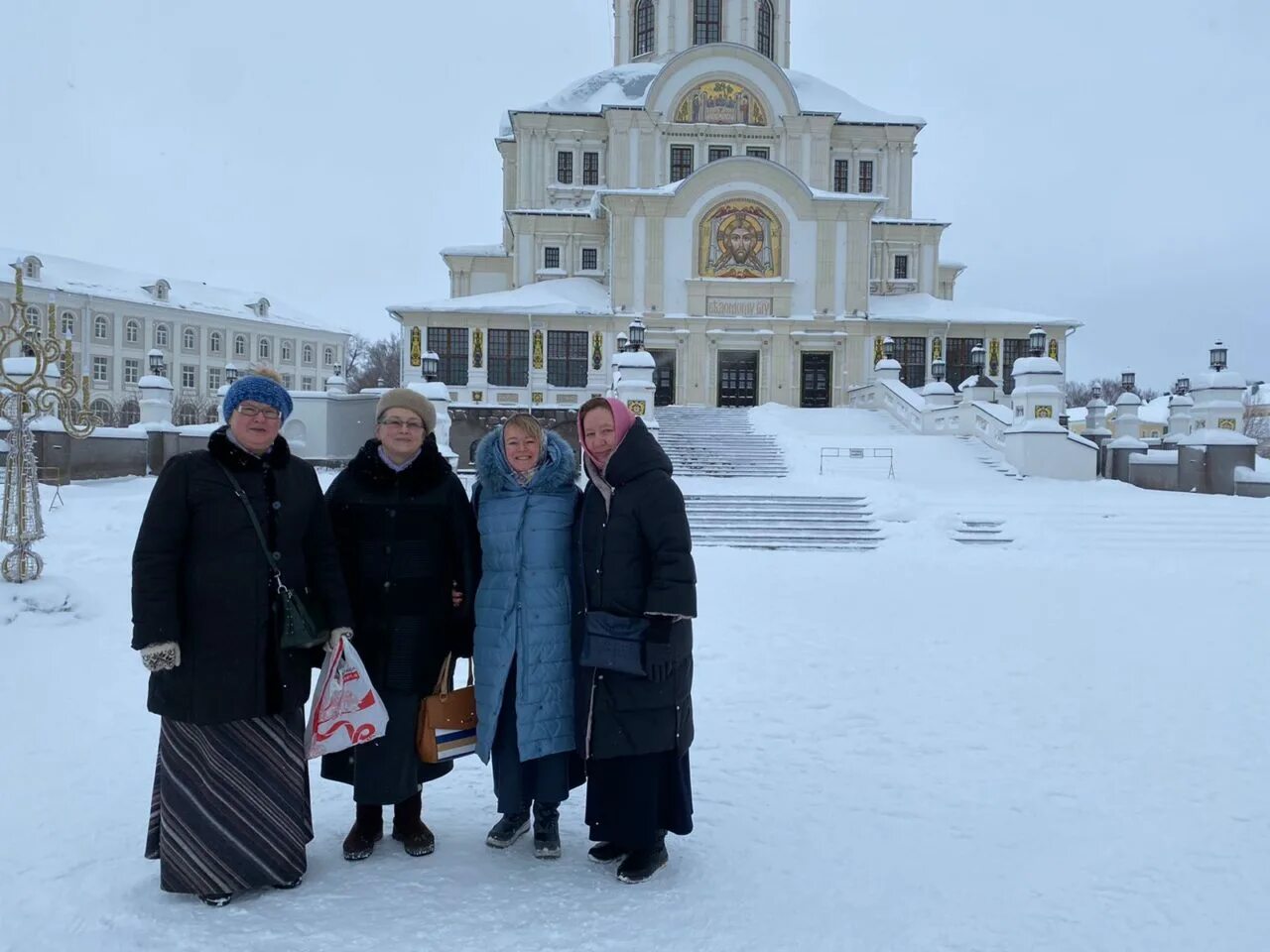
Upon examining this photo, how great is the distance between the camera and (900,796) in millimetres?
4801

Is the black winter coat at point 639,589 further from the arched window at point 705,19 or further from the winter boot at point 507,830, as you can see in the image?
the arched window at point 705,19

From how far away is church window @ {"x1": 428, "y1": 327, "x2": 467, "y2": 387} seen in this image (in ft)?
101

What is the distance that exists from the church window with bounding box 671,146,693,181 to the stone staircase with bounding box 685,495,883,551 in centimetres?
2303

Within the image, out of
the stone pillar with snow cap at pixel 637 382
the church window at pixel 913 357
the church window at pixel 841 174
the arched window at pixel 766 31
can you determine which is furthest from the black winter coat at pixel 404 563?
the arched window at pixel 766 31

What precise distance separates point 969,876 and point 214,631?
10.9 feet

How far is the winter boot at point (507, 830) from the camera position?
4121mm

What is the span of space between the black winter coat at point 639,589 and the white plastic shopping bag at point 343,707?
0.89 metres

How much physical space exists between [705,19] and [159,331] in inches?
1493

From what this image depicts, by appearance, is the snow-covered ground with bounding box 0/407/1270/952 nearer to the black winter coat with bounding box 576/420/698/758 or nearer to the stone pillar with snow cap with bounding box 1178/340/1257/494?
the black winter coat with bounding box 576/420/698/758

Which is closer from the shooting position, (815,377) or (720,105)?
(815,377)

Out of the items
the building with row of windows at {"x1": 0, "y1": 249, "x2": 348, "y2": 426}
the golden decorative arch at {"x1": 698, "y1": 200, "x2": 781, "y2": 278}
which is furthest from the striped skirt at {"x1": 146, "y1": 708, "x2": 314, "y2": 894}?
the building with row of windows at {"x1": 0, "y1": 249, "x2": 348, "y2": 426}

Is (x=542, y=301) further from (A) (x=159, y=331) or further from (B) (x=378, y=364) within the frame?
(B) (x=378, y=364)

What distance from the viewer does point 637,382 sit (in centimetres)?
2142

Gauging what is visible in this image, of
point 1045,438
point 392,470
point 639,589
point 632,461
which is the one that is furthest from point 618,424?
point 1045,438
